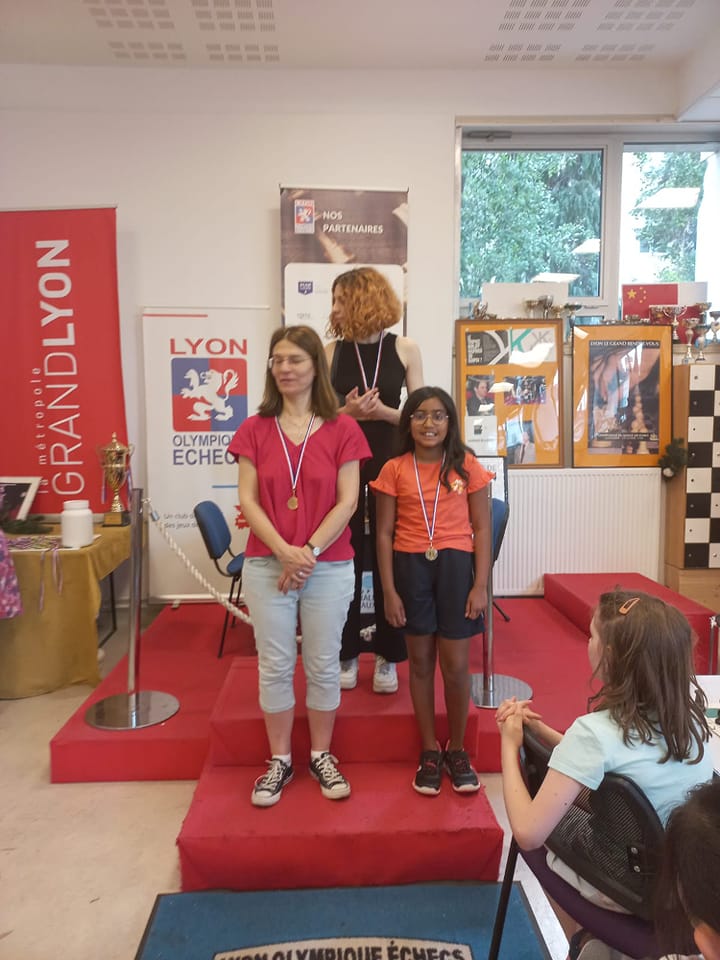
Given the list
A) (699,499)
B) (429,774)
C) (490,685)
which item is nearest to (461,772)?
(429,774)

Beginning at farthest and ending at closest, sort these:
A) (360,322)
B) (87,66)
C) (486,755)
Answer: (87,66) < (486,755) < (360,322)

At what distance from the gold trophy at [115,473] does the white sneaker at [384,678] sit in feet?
6.42

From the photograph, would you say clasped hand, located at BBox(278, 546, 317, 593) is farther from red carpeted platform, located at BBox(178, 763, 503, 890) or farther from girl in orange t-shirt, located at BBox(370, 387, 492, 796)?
red carpeted platform, located at BBox(178, 763, 503, 890)

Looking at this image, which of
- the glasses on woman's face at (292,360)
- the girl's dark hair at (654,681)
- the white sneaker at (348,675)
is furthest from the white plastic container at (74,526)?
the girl's dark hair at (654,681)

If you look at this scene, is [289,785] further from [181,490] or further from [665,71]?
[665,71]

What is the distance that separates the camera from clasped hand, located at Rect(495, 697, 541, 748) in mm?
1330

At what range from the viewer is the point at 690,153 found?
14.6 feet

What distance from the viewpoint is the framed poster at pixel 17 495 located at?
12.3 ft

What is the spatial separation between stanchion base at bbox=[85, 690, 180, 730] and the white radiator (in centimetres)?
234

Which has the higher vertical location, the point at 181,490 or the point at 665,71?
the point at 665,71

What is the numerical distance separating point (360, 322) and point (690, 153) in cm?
361

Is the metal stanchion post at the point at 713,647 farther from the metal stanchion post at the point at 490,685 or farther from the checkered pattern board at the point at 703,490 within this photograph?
the checkered pattern board at the point at 703,490

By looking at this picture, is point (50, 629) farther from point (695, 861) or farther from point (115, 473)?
point (695, 861)

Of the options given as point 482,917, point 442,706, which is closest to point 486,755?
point 442,706
